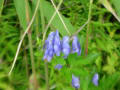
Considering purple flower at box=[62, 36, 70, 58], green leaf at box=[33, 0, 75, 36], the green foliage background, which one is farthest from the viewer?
the green foliage background

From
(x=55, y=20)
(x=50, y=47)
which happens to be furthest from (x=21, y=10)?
(x=50, y=47)

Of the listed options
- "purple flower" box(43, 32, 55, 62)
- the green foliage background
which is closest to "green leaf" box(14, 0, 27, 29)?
the green foliage background

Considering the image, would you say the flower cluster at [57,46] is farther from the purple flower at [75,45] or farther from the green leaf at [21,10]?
the green leaf at [21,10]

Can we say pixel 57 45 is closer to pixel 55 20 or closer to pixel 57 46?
pixel 57 46

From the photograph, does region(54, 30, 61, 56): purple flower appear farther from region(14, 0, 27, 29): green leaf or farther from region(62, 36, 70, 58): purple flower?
region(14, 0, 27, 29): green leaf

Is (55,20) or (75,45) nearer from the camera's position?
(75,45)

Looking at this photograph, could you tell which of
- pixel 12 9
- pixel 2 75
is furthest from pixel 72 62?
pixel 12 9

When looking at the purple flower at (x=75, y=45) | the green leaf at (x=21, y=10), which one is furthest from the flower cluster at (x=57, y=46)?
the green leaf at (x=21, y=10)

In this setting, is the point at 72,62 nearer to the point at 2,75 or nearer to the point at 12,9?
the point at 2,75
